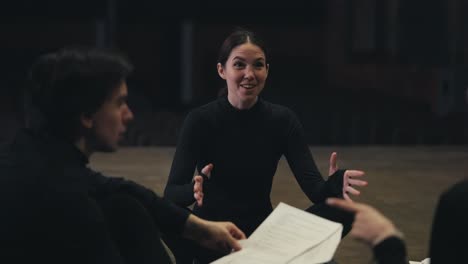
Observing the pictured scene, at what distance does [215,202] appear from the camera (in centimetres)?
389

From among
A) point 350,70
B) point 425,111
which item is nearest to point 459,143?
point 425,111

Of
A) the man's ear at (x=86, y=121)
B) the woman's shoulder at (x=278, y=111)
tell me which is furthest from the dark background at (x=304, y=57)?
the man's ear at (x=86, y=121)

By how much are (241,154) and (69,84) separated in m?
1.86

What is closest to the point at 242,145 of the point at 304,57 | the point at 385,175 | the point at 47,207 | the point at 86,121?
the point at 86,121

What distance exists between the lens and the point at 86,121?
86.7 inches

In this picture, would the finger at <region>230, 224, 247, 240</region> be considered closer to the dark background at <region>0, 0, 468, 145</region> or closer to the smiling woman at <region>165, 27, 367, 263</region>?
the smiling woman at <region>165, 27, 367, 263</region>

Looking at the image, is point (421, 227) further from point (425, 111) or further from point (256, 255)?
point (425, 111)

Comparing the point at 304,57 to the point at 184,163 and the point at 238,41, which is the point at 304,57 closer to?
the point at 238,41

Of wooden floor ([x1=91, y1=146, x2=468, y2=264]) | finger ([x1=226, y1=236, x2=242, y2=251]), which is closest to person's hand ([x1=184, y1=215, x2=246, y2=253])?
finger ([x1=226, y1=236, x2=242, y2=251])

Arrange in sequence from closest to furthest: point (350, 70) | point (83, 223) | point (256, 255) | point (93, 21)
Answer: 1. point (83, 223)
2. point (256, 255)
3. point (350, 70)
4. point (93, 21)

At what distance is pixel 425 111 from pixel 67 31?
309 inches

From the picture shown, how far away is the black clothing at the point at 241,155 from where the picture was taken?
12.8 feet

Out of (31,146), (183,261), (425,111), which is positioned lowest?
(425,111)

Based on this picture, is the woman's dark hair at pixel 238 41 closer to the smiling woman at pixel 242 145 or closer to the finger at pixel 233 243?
the smiling woman at pixel 242 145
